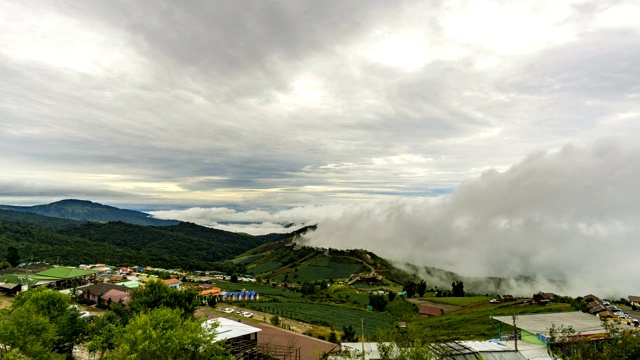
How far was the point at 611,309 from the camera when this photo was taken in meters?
87.4

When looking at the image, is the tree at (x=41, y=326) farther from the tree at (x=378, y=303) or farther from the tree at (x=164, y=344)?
the tree at (x=378, y=303)

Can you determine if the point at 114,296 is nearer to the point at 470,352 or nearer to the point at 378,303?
the point at 470,352

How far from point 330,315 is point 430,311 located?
4105cm

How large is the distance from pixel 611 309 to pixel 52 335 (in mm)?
120653

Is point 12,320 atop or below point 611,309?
atop

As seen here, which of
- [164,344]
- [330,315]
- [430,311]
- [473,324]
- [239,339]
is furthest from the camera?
[430,311]

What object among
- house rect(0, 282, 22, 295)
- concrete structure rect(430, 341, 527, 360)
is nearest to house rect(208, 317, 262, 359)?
concrete structure rect(430, 341, 527, 360)

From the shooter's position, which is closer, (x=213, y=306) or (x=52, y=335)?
(x=52, y=335)

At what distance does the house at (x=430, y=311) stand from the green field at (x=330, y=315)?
46.4 feet

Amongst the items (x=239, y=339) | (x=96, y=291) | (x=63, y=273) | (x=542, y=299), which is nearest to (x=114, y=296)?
(x=96, y=291)

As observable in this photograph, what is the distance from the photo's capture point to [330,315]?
104 m

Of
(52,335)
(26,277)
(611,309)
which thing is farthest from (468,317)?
(26,277)

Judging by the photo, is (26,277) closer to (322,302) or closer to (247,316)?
(247,316)

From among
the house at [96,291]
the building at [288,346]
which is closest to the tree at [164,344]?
the building at [288,346]
